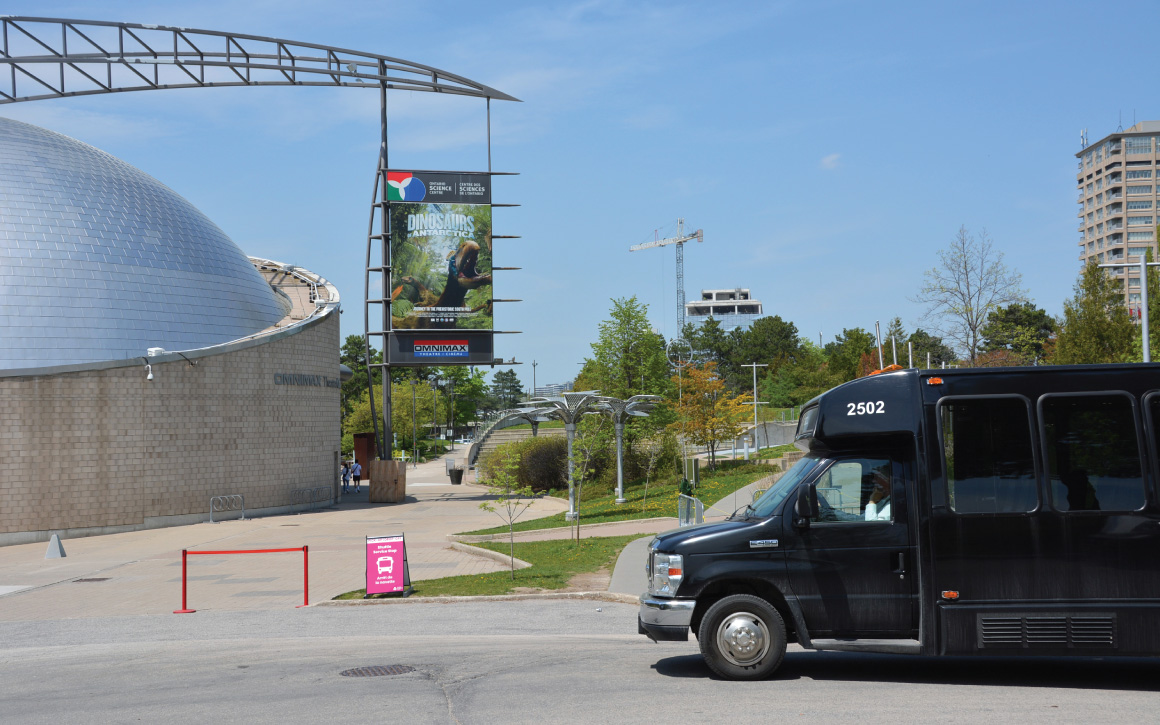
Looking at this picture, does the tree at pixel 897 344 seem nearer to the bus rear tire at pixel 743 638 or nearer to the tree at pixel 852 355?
the tree at pixel 852 355

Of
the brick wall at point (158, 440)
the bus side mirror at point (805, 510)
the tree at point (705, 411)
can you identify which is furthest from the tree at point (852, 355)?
the bus side mirror at point (805, 510)

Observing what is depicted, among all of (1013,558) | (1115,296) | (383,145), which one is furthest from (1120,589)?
(383,145)

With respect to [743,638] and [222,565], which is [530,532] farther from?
[743,638]

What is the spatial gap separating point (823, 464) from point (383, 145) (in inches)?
1581

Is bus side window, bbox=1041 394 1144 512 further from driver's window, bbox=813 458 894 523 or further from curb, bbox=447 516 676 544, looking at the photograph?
curb, bbox=447 516 676 544

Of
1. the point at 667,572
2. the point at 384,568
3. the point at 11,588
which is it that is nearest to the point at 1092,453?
the point at 667,572

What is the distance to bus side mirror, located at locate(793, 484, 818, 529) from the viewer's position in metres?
8.55

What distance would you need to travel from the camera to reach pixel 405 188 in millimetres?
43500

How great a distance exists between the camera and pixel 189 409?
3469 cm

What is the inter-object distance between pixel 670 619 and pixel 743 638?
0.71 meters

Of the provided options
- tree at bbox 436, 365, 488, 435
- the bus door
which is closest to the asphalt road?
the bus door

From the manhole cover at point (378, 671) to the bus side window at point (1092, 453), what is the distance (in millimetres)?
6660

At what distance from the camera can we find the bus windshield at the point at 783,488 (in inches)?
346

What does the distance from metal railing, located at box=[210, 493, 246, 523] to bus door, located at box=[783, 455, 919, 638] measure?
103 ft
